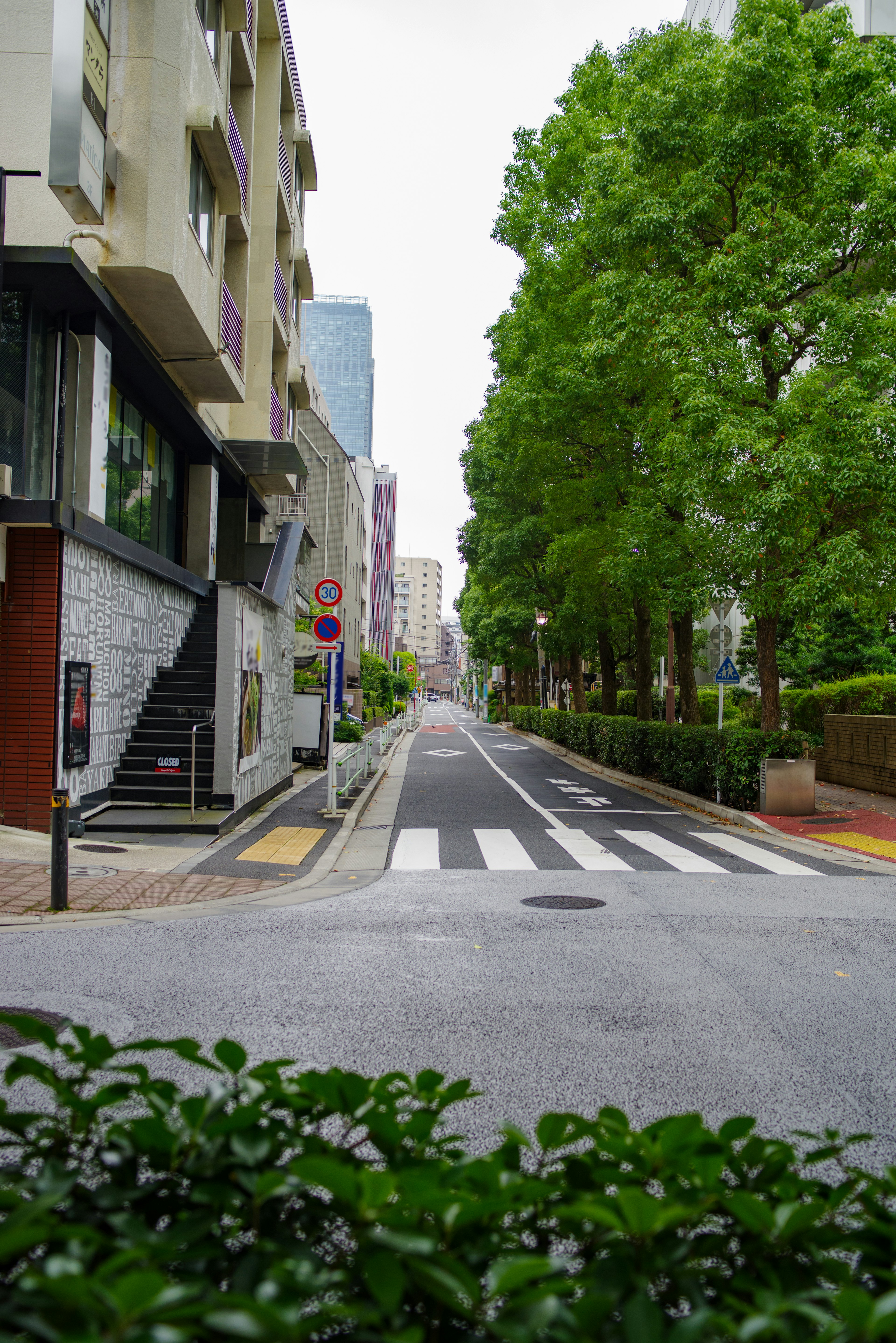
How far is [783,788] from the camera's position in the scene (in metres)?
15.5

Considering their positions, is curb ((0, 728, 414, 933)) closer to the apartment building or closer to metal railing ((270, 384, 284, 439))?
the apartment building

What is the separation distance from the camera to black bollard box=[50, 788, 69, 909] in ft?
24.7

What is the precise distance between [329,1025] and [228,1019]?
55cm

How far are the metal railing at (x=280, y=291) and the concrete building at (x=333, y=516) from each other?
2461cm

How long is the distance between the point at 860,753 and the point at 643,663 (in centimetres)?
567

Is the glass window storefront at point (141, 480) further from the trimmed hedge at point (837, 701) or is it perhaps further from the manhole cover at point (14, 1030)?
the trimmed hedge at point (837, 701)

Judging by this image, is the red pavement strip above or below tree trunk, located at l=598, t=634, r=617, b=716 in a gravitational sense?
below

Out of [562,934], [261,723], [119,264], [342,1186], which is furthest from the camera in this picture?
[261,723]

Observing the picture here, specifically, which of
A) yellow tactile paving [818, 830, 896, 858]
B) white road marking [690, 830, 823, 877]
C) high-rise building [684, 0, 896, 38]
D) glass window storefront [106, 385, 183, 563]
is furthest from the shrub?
high-rise building [684, 0, 896, 38]

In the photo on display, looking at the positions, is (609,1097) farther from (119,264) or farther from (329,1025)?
(119,264)

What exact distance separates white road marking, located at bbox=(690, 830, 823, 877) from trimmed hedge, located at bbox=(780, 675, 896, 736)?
899 cm

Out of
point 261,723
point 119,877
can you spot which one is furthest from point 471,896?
point 261,723

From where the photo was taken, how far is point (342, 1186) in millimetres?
1303

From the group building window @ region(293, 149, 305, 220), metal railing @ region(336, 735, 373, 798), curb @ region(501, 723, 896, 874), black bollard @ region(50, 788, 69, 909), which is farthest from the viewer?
building window @ region(293, 149, 305, 220)
